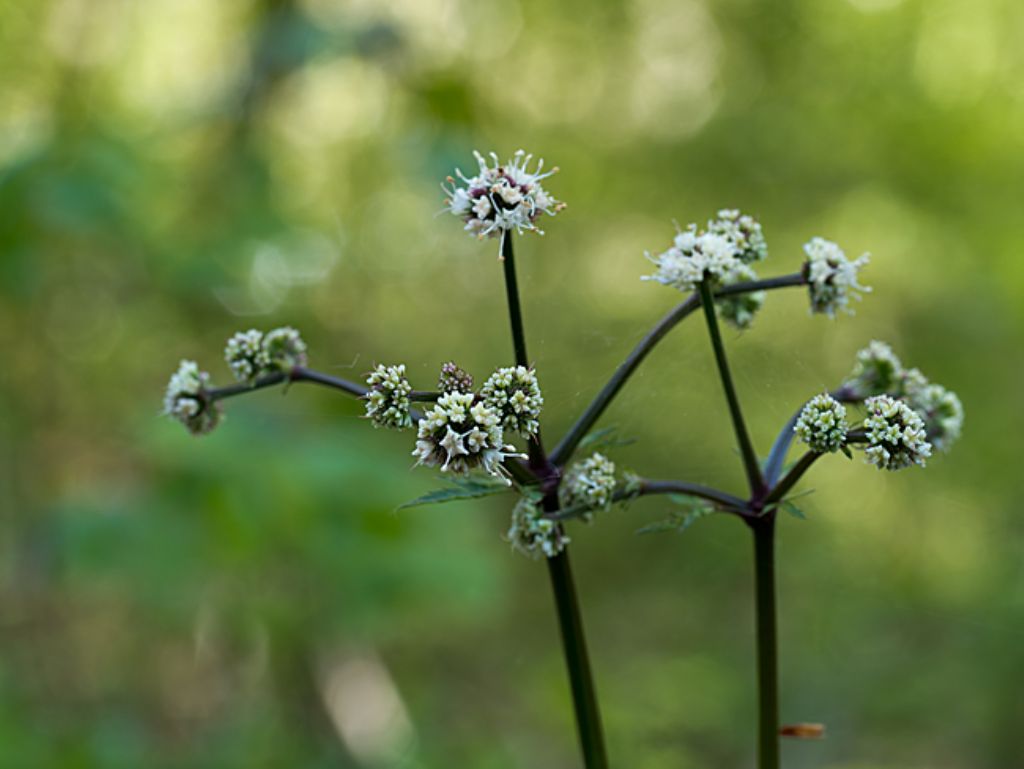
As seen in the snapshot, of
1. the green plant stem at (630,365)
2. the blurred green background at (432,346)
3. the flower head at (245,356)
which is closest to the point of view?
the green plant stem at (630,365)

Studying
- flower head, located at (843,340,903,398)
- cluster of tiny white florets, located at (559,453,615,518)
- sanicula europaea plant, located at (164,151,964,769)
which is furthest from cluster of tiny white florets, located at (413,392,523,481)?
flower head, located at (843,340,903,398)

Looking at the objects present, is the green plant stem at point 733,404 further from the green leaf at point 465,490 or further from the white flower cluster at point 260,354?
the white flower cluster at point 260,354

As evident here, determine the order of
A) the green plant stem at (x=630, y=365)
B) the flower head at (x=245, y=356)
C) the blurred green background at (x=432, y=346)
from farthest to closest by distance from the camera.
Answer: the blurred green background at (x=432, y=346) < the flower head at (x=245, y=356) < the green plant stem at (x=630, y=365)

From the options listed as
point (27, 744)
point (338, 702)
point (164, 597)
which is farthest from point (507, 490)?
point (338, 702)

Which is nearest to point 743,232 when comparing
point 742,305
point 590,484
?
point 742,305

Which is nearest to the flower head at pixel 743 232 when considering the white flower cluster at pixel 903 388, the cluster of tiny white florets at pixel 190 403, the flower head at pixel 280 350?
the white flower cluster at pixel 903 388

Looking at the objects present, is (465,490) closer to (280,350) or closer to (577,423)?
(577,423)

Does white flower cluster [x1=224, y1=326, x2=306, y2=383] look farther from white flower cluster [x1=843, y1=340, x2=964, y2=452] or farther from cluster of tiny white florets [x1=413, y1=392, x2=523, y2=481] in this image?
white flower cluster [x1=843, y1=340, x2=964, y2=452]
